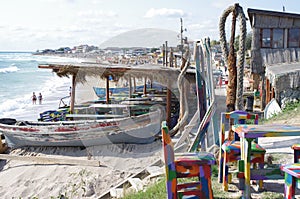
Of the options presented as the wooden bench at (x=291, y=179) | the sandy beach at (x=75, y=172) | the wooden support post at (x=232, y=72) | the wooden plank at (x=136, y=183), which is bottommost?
the sandy beach at (x=75, y=172)

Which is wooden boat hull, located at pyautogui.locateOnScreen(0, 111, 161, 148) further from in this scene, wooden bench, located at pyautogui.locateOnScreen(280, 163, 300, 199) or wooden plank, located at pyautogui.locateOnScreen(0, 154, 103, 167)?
wooden bench, located at pyautogui.locateOnScreen(280, 163, 300, 199)

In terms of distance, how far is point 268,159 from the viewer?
5.40m

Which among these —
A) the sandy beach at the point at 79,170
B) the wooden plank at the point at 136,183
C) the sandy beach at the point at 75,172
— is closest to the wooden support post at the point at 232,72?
the sandy beach at the point at 79,170

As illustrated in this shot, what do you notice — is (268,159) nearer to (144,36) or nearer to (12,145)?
(144,36)

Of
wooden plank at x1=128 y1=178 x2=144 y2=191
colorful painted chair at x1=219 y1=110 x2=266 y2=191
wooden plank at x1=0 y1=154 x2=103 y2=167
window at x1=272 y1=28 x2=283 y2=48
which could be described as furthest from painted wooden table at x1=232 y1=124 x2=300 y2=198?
window at x1=272 y1=28 x2=283 y2=48

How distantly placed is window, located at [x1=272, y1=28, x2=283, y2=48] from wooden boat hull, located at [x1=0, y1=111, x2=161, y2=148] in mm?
6907

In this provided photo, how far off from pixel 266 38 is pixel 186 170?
12.8 metres

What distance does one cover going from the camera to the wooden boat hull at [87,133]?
11.4m

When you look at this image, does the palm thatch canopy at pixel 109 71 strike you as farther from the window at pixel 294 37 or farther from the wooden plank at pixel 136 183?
the wooden plank at pixel 136 183

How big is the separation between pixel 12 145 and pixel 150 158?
17.7ft

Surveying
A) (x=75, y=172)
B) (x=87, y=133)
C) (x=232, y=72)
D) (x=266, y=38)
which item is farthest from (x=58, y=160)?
(x=266, y=38)

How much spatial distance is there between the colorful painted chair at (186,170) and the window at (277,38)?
12568mm

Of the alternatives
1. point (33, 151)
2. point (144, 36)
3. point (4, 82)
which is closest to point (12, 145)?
point (33, 151)

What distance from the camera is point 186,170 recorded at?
3.73 meters
